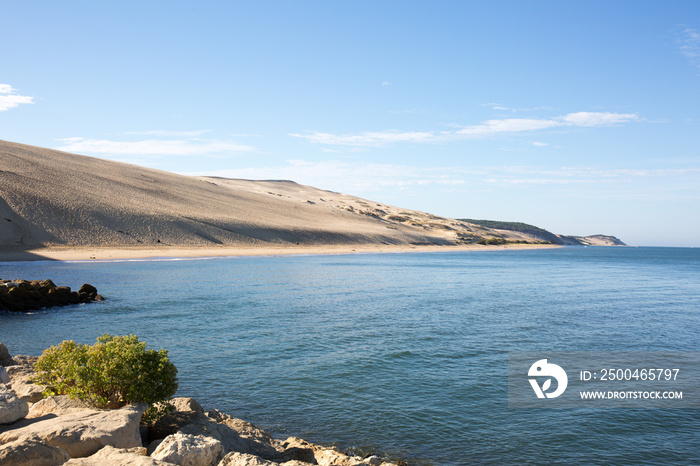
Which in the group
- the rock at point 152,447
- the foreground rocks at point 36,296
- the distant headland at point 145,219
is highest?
the distant headland at point 145,219

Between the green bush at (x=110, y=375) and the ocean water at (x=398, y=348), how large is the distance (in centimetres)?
298

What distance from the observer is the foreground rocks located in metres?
27.1

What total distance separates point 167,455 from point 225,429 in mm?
2622

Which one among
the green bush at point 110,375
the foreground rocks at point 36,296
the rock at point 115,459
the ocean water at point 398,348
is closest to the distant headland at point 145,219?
the ocean water at point 398,348

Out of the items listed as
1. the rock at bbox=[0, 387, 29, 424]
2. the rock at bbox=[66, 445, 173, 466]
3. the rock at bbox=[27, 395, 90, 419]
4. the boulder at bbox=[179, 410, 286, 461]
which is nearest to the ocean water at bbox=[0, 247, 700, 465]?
the boulder at bbox=[179, 410, 286, 461]

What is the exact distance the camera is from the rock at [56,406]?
9180 mm

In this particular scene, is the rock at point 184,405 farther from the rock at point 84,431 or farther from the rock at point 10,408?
the rock at point 10,408

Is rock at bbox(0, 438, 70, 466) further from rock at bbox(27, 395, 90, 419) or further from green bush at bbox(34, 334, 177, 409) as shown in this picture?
green bush at bbox(34, 334, 177, 409)

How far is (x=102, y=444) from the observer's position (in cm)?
750

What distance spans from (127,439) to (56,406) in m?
2.49

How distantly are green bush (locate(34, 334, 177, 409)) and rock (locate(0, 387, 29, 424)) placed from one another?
101 cm

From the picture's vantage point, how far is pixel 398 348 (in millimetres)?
18453

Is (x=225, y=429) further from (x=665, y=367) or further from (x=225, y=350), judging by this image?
(x=665, y=367)

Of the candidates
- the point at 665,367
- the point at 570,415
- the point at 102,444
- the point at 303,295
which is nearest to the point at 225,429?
the point at 102,444
